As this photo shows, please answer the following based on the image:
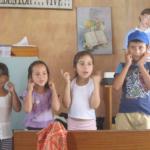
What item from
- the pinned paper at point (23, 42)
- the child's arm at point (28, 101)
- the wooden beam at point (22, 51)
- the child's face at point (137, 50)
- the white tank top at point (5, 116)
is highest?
the pinned paper at point (23, 42)

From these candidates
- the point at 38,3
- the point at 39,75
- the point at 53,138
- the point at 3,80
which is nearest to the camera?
the point at 53,138

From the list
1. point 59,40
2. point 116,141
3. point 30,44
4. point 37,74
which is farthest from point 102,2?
point 116,141

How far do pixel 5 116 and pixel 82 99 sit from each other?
522 millimetres

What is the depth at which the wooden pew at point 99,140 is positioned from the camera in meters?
1.55

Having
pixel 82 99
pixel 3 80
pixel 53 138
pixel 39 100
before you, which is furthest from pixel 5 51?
pixel 53 138

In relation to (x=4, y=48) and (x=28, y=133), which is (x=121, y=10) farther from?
(x=28, y=133)

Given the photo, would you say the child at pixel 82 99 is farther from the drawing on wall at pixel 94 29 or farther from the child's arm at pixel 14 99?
the drawing on wall at pixel 94 29

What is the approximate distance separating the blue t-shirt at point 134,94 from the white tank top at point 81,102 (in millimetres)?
196

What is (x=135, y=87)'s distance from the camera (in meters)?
2.23

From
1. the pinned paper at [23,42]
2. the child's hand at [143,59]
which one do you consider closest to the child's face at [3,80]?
the child's hand at [143,59]

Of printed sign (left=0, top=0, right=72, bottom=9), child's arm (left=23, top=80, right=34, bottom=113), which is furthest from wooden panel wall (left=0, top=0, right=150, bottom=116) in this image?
child's arm (left=23, top=80, right=34, bottom=113)

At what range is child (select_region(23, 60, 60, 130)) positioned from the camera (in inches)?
91.6

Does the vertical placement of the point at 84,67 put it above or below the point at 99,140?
above

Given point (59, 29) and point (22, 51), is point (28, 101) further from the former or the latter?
point (59, 29)
